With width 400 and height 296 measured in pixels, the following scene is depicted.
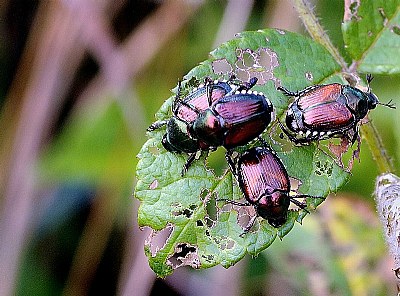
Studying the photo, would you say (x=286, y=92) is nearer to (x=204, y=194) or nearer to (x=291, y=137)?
(x=291, y=137)

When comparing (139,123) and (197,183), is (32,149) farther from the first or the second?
(197,183)

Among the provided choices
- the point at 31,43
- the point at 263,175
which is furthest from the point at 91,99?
the point at 263,175

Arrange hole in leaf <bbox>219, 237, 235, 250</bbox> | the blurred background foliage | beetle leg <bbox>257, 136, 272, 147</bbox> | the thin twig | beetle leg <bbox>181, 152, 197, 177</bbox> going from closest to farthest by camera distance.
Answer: hole in leaf <bbox>219, 237, 235, 250</bbox> → beetle leg <bbox>181, 152, 197, 177</bbox> → beetle leg <bbox>257, 136, 272, 147</bbox> → the blurred background foliage → the thin twig

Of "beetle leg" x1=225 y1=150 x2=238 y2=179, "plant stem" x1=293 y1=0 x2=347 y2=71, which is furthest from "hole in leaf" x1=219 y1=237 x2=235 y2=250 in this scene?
"plant stem" x1=293 y1=0 x2=347 y2=71

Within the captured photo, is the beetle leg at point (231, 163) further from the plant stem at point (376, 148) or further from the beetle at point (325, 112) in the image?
the plant stem at point (376, 148)

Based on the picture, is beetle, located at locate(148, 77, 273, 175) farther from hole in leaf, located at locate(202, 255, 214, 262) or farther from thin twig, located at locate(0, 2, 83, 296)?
thin twig, located at locate(0, 2, 83, 296)

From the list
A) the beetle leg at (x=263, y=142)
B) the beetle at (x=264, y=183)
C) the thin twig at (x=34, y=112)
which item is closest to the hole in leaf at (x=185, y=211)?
the beetle at (x=264, y=183)

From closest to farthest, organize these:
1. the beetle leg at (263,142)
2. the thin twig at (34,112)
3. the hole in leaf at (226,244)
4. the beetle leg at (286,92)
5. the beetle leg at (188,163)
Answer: the hole in leaf at (226,244) < the beetle leg at (188,163) < the beetle leg at (286,92) < the beetle leg at (263,142) < the thin twig at (34,112)
